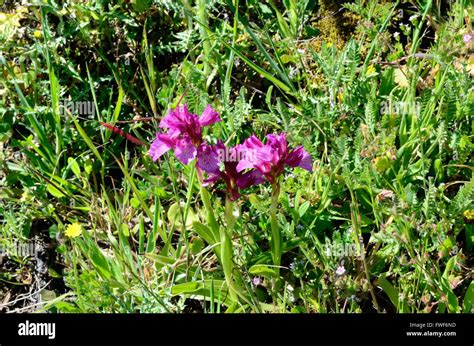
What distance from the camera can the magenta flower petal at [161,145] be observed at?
87.4 inches

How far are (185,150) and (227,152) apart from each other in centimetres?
15

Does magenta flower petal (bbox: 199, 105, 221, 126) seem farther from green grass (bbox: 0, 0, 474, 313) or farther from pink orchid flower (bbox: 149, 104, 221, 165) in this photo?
green grass (bbox: 0, 0, 474, 313)

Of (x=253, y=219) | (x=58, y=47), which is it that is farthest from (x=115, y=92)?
(x=253, y=219)

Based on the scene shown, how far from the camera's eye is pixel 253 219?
2.63 m

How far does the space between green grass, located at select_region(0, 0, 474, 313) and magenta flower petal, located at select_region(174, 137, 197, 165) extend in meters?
0.20

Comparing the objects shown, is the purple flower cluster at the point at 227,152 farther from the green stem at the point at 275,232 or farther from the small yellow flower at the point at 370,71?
the small yellow flower at the point at 370,71

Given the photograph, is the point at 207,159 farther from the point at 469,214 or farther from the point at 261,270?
the point at 469,214

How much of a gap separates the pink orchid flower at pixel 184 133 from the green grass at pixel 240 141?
20 centimetres

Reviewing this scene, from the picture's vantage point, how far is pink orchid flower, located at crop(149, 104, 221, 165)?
7.16ft

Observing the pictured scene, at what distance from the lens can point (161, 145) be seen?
2.25m

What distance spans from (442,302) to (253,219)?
710mm

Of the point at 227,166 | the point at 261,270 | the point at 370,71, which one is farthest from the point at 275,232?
the point at 370,71

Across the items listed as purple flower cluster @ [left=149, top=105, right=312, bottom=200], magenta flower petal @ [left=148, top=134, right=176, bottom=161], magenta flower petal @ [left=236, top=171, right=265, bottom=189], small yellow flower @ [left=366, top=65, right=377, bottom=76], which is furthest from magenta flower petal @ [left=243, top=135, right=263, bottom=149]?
small yellow flower @ [left=366, top=65, right=377, bottom=76]
